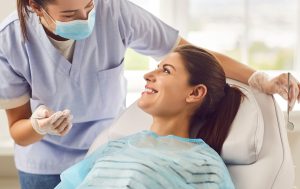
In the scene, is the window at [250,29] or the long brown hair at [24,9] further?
the window at [250,29]

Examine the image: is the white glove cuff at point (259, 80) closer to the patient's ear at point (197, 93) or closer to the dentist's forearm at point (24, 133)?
the patient's ear at point (197, 93)

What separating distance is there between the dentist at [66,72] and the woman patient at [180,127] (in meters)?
0.12

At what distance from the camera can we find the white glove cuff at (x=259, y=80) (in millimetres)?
1463

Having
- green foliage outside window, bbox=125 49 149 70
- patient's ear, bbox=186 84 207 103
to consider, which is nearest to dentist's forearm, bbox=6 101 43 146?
patient's ear, bbox=186 84 207 103

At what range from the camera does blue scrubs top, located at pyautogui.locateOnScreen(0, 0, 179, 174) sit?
1.44m

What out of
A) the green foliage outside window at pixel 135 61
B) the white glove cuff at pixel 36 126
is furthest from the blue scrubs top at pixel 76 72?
the green foliage outside window at pixel 135 61

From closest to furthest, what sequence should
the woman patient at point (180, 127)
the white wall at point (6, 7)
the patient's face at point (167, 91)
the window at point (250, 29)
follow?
the woman patient at point (180, 127) → the patient's face at point (167, 91) → the white wall at point (6, 7) → the window at point (250, 29)

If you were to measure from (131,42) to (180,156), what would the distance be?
1.42 ft

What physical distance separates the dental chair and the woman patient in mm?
34

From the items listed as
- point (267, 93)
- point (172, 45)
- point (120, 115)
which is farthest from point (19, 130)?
point (267, 93)

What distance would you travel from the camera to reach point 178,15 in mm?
2188

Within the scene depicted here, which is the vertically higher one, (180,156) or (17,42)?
(17,42)

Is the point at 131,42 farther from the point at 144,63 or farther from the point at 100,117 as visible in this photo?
the point at 144,63

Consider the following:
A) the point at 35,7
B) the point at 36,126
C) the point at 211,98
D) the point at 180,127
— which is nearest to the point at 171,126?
the point at 180,127
